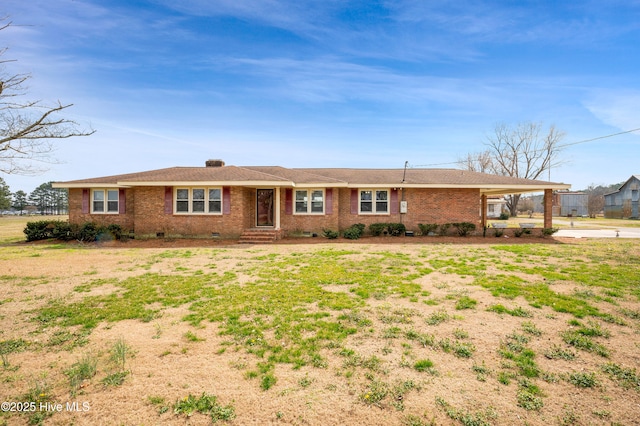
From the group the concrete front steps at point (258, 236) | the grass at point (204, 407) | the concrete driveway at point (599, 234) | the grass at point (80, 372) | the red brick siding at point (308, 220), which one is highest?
the red brick siding at point (308, 220)

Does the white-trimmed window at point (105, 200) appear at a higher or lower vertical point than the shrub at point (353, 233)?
higher

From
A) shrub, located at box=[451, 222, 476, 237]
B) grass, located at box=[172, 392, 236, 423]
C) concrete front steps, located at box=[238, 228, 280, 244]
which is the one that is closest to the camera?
grass, located at box=[172, 392, 236, 423]

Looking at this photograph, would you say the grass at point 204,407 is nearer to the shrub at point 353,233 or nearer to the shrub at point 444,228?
the shrub at point 353,233

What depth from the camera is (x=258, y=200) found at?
Result: 59.0 ft

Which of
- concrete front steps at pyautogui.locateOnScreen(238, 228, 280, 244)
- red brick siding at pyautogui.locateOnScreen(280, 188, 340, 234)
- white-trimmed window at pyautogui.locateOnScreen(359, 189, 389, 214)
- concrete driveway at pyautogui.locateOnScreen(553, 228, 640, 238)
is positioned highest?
white-trimmed window at pyautogui.locateOnScreen(359, 189, 389, 214)

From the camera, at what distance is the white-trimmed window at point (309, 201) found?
16.6 meters

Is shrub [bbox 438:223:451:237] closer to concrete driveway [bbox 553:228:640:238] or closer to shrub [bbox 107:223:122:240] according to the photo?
concrete driveway [bbox 553:228:640:238]

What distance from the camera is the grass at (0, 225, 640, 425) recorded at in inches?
122

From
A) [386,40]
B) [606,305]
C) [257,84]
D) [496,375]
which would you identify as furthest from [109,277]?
[386,40]

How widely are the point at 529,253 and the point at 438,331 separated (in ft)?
31.0

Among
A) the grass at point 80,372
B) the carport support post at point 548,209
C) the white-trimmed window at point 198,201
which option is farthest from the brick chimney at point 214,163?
the carport support post at point 548,209

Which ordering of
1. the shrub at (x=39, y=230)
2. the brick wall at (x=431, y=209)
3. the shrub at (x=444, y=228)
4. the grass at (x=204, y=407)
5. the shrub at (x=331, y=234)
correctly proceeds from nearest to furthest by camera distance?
the grass at (x=204, y=407) < the shrub at (x=331, y=234) < the shrub at (x=39, y=230) < the shrub at (x=444, y=228) < the brick wall at (x=431, y=209)

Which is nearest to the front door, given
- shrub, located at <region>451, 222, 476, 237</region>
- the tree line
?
shrub, located at <region>451, 222, 476, 237</region>

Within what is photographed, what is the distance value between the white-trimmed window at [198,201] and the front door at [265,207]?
2.71m
